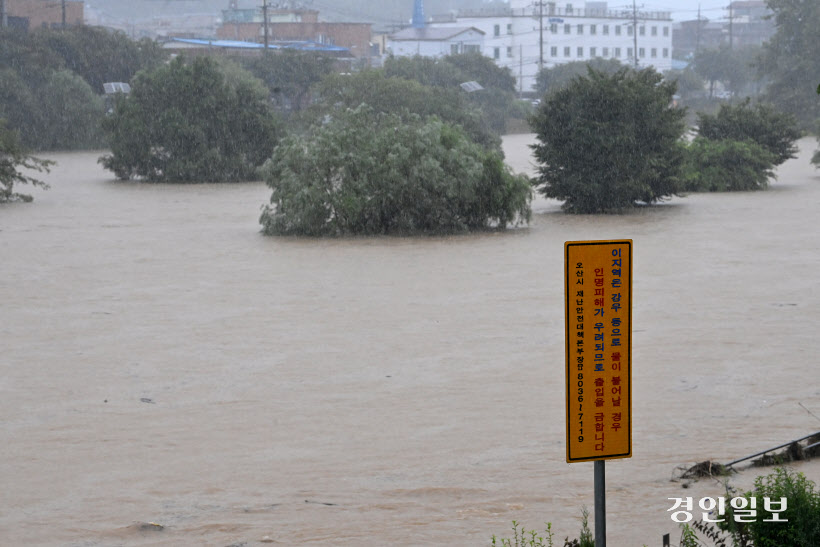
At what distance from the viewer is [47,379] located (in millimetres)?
11375

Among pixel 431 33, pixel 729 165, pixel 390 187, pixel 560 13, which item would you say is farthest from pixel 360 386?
pixel 560 13

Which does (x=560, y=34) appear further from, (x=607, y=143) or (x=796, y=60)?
(x=607, y=143)

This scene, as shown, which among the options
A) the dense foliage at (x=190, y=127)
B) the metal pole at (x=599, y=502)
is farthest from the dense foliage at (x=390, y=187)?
the metal pole at (x=599, y=502)

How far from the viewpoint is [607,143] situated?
1083 inches

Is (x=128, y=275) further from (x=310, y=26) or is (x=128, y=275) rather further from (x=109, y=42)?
(x=310, y=26)

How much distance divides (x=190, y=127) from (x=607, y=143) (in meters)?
17.6

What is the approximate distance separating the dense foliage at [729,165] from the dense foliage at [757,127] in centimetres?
164

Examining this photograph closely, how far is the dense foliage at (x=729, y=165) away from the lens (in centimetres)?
3469

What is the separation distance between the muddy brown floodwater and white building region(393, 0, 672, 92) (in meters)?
108

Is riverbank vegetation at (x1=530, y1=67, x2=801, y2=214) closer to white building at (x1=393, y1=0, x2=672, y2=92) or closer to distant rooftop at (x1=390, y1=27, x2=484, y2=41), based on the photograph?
distant rooftop at (x1=390, y1=27, x2=484, y2=41)

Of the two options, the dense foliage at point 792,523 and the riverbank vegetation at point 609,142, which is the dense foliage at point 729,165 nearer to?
the riverbank vegetation at point 609,142

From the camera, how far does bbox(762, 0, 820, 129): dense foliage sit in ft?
236

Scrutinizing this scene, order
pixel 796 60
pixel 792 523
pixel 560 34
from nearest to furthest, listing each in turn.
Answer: pixel 792 523
pixel 796 60
pixel 560 34

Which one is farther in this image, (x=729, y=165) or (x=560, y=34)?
(x=560, y=34)
